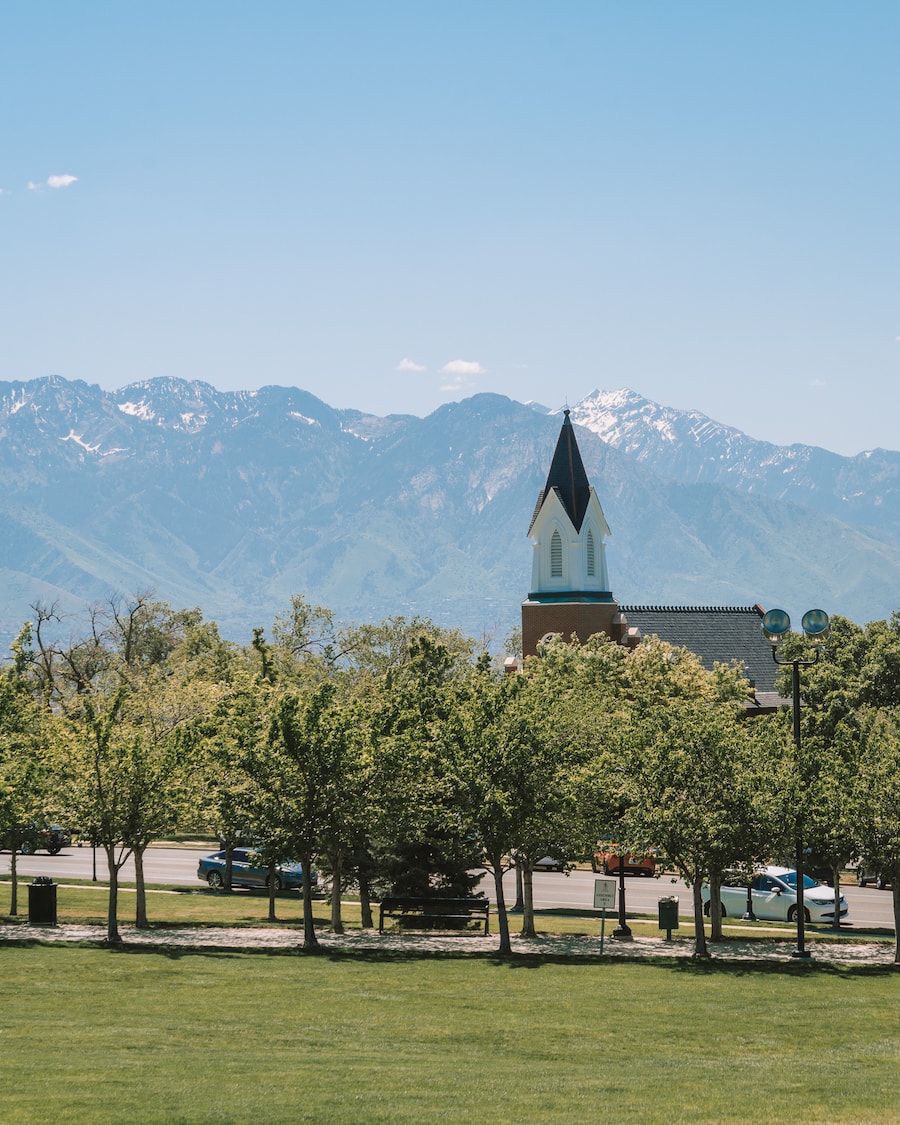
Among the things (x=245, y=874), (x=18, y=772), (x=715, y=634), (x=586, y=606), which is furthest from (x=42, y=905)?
(x=715, y=634)

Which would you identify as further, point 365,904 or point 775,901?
point 775,901

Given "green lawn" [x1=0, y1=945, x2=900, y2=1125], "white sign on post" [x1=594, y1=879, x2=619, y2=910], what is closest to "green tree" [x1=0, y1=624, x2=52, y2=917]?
"green lawn" [x1=0, y1=945, x2=900, y2=1125]

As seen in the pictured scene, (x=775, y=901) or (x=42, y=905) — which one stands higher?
(x=42, y=905)

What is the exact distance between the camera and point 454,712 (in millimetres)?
32281

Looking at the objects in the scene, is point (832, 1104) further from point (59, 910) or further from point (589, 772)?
point (59, 910)

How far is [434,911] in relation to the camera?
3444cm

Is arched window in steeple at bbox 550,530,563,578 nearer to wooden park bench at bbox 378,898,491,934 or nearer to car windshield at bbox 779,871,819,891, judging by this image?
car windshield at bbox 779,871,819,891

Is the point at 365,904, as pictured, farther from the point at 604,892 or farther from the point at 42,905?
the point at 604,892

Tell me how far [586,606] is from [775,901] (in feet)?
136

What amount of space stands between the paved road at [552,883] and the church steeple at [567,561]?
28.9 metres

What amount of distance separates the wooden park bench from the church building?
44.6 meters

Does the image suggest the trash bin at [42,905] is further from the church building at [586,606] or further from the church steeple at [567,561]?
the church building at [586,606]

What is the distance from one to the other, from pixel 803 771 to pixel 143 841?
1589cm

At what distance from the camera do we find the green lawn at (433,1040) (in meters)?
15.6
